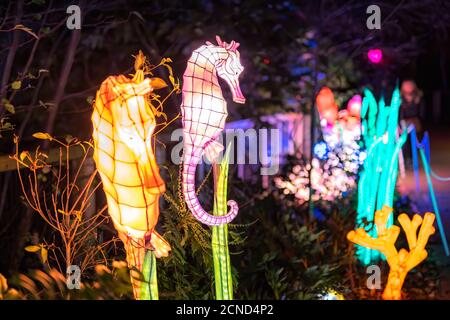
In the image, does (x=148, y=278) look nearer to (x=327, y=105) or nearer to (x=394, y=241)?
(x=394, y=241)

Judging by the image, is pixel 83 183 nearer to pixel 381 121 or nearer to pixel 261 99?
pixel 381 121

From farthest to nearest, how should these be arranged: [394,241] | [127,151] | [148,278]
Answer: [394,241], [148,278], [127,151]

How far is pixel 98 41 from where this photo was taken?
8992mm

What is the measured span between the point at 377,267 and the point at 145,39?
454cm

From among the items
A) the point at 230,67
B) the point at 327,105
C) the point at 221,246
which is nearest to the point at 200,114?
the point at 230,67

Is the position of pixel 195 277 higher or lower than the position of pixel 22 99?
lower

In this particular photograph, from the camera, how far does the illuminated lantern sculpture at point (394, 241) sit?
205 inches

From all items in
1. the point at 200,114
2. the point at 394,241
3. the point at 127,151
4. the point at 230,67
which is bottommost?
the point at 394,241

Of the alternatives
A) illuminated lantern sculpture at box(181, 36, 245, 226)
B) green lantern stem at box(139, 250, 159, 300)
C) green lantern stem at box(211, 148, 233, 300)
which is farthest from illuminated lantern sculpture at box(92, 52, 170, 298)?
green lantern stem at box(211, 148, 233, 300)

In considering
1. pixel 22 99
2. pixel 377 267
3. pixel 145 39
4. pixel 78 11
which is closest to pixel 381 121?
pixel 377 267

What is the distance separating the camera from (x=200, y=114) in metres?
4.46

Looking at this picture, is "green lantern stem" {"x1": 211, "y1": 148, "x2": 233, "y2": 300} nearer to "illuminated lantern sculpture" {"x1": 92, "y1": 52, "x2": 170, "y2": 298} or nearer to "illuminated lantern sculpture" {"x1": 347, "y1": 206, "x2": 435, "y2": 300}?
"illuminated lantern sculpture" {"x1": 92, "y1": 52, "x2": 170, "y2": 298}

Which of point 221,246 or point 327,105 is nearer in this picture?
point 221,246

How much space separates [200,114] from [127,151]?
55 cm
